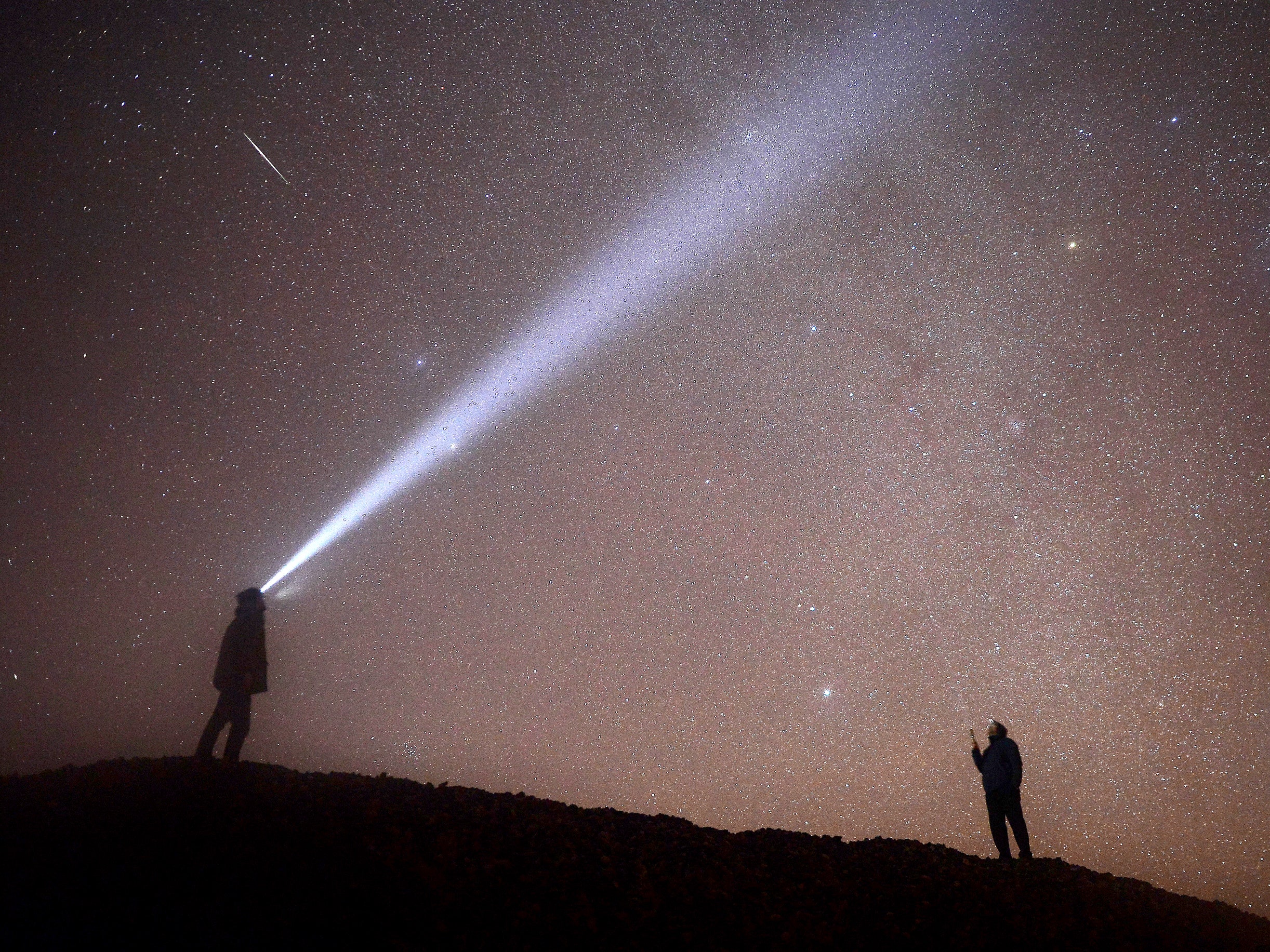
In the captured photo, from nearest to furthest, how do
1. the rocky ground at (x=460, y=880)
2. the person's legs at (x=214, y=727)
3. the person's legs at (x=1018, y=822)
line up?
the rocky ground at (x=460, y=880) → the person's legs at (x=214, y=727) → the person's legs at (x=1018, y=822)

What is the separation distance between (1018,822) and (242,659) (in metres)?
8.90

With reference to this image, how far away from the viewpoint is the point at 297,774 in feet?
22.7

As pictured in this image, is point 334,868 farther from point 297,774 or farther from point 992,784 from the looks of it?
point 992,784

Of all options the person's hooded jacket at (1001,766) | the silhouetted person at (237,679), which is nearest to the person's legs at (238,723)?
the silhouetted person at (237,679)

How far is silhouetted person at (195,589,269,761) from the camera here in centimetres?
727

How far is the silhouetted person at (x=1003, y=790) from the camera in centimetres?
838

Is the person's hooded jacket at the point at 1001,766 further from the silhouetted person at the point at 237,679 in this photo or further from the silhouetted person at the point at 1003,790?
the silhouetted person at the point at 237,679

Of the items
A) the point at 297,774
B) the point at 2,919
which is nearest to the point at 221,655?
the point at 297,774

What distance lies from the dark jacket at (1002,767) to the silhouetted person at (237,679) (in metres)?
8.32

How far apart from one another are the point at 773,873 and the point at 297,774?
458 cm

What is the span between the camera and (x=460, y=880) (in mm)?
5133

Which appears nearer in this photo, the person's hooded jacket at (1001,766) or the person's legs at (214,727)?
the person's legs at (214,727)

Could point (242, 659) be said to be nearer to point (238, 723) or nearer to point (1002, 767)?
point (238, 723)

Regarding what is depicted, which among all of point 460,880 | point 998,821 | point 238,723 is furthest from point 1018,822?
point 238,723
